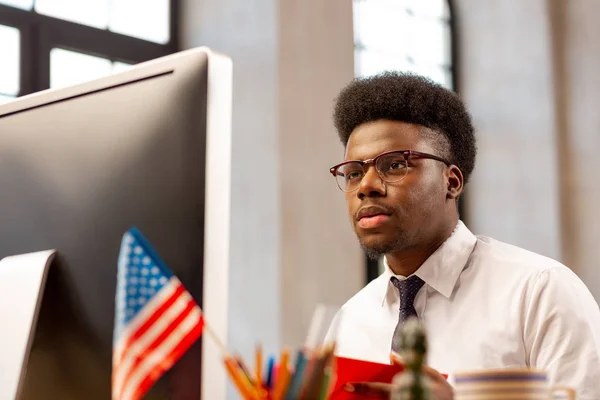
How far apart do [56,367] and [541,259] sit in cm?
99

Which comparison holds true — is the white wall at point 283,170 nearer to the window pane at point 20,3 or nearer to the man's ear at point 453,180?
the window pane at point 20,3

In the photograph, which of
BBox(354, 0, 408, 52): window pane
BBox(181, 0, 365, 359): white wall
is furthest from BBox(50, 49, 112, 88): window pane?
BBox(354, 0, 408, 52): window pane

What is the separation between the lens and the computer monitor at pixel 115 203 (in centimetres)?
81

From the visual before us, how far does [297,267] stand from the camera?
304 cm

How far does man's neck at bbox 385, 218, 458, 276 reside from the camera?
5.57 feet

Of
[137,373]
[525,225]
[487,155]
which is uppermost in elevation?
[487,155]

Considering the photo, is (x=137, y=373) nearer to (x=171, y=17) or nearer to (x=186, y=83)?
(x=186, y=83)

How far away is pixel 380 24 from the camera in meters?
4.27

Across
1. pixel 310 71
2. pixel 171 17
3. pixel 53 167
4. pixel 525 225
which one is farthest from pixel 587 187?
pixel 53 167

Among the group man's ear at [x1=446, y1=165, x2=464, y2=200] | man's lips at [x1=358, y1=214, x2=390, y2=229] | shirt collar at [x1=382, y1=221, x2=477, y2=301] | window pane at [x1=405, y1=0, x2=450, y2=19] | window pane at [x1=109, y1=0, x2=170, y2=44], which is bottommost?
shirt collar at [x1=382, y1=221, x2=477, y2=301]

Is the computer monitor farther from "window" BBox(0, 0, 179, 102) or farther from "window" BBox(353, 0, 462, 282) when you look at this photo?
"window" BBox(353, 0, 462, 282)

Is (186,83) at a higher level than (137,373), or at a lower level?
higher

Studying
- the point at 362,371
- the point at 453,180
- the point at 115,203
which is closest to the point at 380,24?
the point at 453,180

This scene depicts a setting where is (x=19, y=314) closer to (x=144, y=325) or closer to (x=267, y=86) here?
(x=144, y=325)
